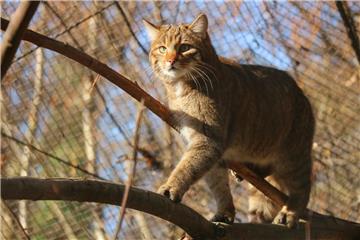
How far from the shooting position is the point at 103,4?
5047mm

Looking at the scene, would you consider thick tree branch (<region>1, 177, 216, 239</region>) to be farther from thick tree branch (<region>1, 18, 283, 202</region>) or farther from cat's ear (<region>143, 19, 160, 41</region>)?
cat's ear (<region>143, 19, 160, 41</region>)

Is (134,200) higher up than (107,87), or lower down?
lower down

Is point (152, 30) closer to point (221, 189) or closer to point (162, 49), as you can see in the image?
point (162, 49)

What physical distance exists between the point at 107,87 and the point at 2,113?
794 mm

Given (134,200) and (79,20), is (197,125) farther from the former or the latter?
(79,20)

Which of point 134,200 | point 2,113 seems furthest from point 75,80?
point 134,200

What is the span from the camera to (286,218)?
378cm

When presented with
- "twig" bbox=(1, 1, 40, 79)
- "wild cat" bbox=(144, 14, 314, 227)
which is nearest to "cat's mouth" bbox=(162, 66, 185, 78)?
"wild cat" bbox=(144, 14, 314, 227)

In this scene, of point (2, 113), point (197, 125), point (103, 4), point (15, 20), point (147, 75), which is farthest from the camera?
point (2, 113)

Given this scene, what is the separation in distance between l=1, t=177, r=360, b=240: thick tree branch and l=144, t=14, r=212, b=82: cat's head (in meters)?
0.88

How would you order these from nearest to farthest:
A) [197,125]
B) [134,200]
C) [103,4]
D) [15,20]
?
[15,20] < [134,200] < [197,125] < [103,4]

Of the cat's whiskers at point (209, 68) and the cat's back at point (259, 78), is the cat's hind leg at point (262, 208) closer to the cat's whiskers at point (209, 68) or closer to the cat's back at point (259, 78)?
the cat's back at point (259, 78)

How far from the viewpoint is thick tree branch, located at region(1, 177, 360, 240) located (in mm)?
2111

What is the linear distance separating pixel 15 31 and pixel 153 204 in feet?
3.46
